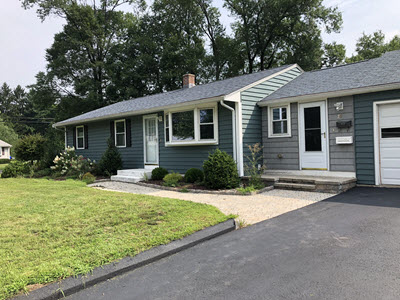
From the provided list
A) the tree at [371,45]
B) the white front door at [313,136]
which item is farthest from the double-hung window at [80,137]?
the tree at [371,45]

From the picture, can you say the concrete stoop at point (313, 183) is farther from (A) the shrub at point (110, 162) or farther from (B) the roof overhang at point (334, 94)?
(A) the shrub at point (110, 162)

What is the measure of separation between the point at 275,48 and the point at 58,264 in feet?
81.6

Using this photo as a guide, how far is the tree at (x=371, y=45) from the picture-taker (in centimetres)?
2495

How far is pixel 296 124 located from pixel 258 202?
11.6ft

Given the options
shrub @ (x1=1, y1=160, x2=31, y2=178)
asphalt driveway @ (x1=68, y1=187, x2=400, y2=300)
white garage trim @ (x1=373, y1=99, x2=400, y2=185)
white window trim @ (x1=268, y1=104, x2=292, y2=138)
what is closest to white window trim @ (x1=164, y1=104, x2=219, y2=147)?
white window trim @ (x1=268, y1=104, x2=292, y2=138)

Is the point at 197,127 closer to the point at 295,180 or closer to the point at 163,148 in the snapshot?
the point at 163,148

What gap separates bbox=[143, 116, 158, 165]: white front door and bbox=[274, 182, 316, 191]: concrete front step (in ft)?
17.2

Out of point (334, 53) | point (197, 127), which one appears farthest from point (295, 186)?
point (334, 53)

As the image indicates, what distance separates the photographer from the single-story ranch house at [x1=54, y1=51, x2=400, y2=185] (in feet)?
23.7

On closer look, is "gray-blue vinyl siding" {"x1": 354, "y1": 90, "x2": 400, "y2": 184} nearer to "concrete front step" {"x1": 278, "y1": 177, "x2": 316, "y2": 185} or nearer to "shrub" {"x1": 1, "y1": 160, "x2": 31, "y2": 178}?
"concrete front step" {"x1": 278, "y1": 177, "x2": 316, "y2": 185}

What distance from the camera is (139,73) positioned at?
24.3m

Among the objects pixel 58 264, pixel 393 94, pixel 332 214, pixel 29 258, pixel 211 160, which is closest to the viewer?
pixel 58 264

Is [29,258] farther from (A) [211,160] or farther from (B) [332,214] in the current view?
(A) [211,160]

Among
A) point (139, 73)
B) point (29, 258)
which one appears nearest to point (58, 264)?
point (29, 258)
